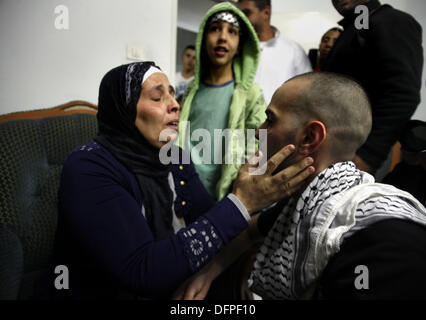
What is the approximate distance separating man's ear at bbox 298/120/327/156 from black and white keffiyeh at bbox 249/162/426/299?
0.05 metres

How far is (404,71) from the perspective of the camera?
684mm

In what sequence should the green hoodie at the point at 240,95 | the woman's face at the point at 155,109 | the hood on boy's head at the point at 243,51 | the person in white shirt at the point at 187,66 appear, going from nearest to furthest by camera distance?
the woman's face at the point at 155,109 → the green hoodie at the point at 240,95 → the hood on boy's head at the point at 243,51 → the person in white shirt at the point at 187,66

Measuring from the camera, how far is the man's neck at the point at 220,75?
105 centimetres

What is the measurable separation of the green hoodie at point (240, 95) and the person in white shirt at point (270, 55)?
71 mm

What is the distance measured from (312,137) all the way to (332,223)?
6.9 inches

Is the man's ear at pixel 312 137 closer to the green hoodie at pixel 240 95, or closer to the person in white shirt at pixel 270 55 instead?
the green hoodie at pixel 240 95

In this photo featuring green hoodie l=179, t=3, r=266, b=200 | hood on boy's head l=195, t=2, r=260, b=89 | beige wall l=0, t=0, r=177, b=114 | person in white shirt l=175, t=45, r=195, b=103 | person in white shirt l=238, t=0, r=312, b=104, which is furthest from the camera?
person in white shirt l=175, t=45, r=195, b=103

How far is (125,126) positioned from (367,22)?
65 centimetres

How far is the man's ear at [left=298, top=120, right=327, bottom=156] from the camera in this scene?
0.53 metres

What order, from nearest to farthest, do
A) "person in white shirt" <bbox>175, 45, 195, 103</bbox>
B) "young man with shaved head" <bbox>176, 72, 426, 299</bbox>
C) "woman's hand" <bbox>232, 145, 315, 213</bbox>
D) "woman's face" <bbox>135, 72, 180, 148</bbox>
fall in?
"young man with shaved head" <bbox>176, 72, 426, 299</bbox>, "woman's hand" <bbox>232, 145, 315, 213</bbox>, "woman's face" <bbox>135, 72, 180, 148</bbox>, "person in white shirt" <bbox>175, 45, 195, 103</bbox>

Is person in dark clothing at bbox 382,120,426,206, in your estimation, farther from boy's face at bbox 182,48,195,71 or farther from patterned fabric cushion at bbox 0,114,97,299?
boy's face at bbox 182,48,195,71

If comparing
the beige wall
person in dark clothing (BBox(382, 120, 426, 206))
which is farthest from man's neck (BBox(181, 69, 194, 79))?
person in dark clothing (BBox(382, 120, 426, 206))

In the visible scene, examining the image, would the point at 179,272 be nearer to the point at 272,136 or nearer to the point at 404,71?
the point at 272,136

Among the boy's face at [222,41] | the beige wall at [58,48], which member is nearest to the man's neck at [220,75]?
the boy's face at [222,41]
